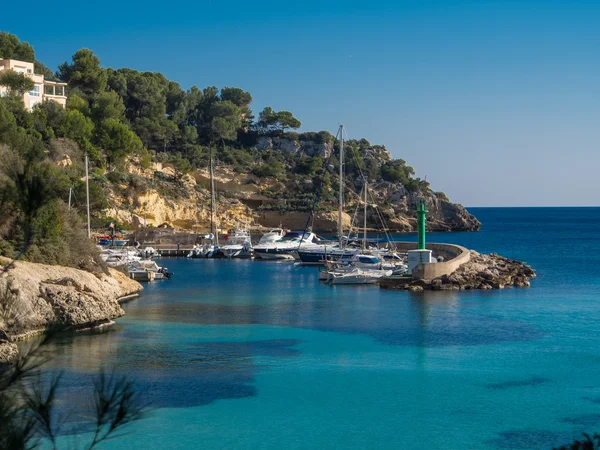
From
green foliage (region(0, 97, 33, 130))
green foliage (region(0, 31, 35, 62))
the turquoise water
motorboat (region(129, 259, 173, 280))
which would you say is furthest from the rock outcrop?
green foliage (region(0, 31, 35, 62))

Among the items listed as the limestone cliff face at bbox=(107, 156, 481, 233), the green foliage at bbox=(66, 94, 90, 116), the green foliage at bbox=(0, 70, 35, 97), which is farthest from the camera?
the green foliage at bbox=(66, 94, 90, 116)

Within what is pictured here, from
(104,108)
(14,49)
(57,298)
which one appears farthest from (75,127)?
(57,298)

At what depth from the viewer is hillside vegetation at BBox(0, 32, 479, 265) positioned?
168 ft

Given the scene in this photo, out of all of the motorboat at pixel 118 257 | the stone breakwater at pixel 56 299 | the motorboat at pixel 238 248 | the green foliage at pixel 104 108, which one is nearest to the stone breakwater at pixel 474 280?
the motorboat at pixel 118 257

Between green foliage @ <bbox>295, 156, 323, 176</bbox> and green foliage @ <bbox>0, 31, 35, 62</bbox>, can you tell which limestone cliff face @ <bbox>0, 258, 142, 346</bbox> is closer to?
green foliage @ <bbox>0, 31, 35, 62</bbox>

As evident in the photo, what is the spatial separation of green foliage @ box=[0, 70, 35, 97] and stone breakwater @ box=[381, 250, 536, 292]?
1469 inches

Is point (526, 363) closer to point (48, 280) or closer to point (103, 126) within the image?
point (48, 280)

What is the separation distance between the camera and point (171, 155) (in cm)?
7462

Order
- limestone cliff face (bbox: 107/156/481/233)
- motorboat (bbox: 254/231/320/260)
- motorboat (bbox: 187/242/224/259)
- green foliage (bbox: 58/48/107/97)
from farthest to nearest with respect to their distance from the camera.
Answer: green foliage (bbox: 58/48/107/97)
limestone cliff face (bbox: 107/156/481/233)
motorboat (bbox: 187/242/224/259)
motorboat (bbox: 254/231/320/260)

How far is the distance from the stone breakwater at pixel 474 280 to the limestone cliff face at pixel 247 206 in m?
31.2

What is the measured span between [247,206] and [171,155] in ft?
32.9

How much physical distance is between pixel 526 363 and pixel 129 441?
35.1 ft

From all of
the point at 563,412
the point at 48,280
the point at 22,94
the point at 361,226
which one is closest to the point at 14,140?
the point at 22,94

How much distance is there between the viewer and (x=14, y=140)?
41031 millimetres
